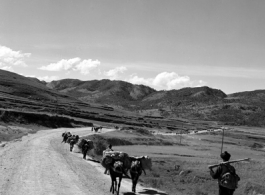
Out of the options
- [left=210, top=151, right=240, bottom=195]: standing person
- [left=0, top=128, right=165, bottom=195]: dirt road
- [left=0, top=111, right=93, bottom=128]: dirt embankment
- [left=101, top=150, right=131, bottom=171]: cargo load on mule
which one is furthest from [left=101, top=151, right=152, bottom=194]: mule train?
[left=0, top=111, right=93, bottom=128]: dirt embankment

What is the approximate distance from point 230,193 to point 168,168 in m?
22.8

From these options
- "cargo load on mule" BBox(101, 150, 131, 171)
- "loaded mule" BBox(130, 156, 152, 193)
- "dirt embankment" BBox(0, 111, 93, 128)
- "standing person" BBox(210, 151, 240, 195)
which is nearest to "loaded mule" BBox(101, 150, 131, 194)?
"cargo load on mule" BBox(101, 150, 131, 171)

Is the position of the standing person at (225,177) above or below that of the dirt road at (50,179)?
above

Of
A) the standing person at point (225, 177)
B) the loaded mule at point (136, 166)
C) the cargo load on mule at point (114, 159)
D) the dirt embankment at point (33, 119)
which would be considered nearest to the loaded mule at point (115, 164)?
the cargo load on mule at point (114, 159)

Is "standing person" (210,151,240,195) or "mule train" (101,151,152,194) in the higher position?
"standing person" (210,151,240,195)

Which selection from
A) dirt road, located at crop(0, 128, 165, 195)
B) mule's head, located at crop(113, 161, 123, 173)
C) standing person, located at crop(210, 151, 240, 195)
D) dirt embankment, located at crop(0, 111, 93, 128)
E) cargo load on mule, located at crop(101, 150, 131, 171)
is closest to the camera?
standing person, located at crop(210, 151, 240, 195)

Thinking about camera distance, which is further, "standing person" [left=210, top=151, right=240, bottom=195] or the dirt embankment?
the dirt embankment

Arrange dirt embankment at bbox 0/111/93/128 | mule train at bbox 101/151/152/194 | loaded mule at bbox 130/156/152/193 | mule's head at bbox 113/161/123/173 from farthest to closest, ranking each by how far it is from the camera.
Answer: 1. dirt embankment at bbox 0/111/93/128
2. loaded mule at bbox 130/156/152/193
3. mule train at bbox 101/151/152/194
4. mule's head at bbox 113/161/123/173

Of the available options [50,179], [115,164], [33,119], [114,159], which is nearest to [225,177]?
[115,164]

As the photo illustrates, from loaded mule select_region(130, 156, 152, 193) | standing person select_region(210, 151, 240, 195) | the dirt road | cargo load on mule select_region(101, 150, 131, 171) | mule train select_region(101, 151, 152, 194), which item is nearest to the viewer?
standing person select_region(210, 151, 240, 195)

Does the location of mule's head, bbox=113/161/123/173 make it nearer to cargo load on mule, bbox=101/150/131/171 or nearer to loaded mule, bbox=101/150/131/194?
loaded mule, bbox=101/150/131/194

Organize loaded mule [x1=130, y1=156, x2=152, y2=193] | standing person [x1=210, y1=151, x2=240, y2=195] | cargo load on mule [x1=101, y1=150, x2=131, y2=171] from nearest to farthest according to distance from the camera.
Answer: standing person [x1=210, y1=151, x2=240, y2=195] < cargo load on mule [x1=101, y1=150, x2=131, y2=171] < loaded mule [x1=130, y1=156, x2=152, y2=193]

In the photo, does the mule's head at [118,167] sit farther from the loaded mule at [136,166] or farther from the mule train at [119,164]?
the loaded mule at [136,166]

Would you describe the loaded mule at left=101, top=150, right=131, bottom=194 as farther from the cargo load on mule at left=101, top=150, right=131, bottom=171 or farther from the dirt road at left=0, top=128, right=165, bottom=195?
the dirt road at left=0, top=128, right=165, bottom=195
